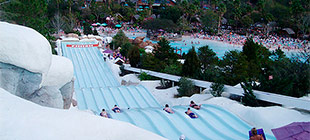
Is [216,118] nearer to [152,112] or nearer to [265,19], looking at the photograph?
[152,112]

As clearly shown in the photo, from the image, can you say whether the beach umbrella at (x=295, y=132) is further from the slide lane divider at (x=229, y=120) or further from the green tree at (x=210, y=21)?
the green tree at (x=210, y=21)

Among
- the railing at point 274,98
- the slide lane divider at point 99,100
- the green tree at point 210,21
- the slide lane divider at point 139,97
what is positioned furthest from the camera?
the green tree at point 210,21

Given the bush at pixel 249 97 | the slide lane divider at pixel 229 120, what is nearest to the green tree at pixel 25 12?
the slide lane divider at pixel 229 120

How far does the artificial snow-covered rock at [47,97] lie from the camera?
Answer: 17.8ft

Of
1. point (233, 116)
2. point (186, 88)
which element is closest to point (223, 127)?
point (233, 116)

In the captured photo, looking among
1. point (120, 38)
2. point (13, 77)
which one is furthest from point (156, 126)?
point (120, 38)

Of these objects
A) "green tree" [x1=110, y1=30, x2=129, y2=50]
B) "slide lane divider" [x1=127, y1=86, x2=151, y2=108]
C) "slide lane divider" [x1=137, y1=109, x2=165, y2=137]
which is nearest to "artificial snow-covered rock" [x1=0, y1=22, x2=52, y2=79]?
"slide lane divider" [x1=137, y1=109, x2=165, y2=137]

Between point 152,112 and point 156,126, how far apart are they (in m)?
1.20

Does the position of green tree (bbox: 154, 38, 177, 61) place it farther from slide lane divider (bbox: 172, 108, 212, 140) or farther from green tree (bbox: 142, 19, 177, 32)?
green tree (bbox: 142, 19, 177, 32)

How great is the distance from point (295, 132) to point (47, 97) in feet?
15.6

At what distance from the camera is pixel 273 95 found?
826cm

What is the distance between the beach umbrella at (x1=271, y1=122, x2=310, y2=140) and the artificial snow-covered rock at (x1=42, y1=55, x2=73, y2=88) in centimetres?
474

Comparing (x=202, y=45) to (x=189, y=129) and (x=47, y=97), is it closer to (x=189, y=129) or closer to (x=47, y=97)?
(x=189, y=129)

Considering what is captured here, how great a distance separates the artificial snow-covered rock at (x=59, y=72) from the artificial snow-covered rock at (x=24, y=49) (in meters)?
1.24
